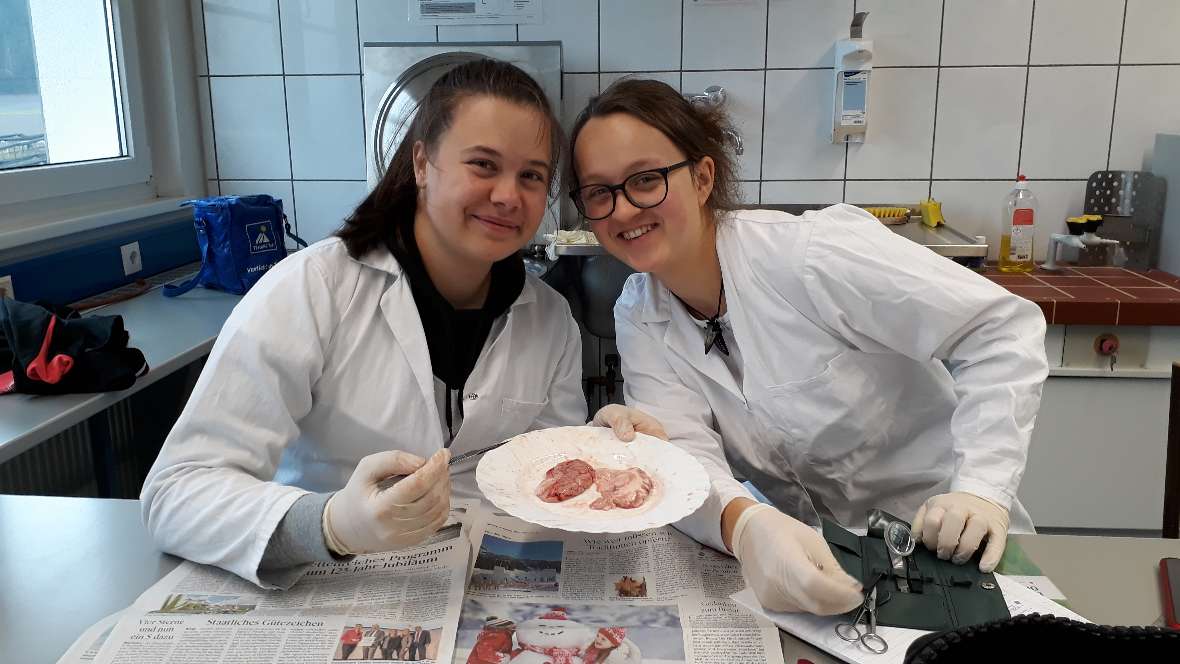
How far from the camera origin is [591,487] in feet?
3.76

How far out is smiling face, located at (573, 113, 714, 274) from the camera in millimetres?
1413

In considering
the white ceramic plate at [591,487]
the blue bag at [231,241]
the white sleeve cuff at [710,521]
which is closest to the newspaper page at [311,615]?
the white ceramic plate at [591,487]

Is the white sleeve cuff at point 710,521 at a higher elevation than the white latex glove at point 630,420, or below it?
below

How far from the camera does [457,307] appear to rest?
1553 mm

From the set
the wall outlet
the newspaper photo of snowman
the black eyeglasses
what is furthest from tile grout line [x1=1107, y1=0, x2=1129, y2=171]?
the wall outlet

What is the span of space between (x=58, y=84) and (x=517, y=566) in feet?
7.88

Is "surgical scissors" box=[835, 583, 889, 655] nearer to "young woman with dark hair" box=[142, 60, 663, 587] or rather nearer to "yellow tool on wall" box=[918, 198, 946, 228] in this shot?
"young woman with dark hair" box=[142, 60, 663, 587]

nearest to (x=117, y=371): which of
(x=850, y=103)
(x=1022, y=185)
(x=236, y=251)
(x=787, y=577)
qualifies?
(x=236, y=251)

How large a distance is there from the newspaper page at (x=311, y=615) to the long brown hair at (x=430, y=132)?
568 mm

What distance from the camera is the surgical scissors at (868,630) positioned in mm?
903

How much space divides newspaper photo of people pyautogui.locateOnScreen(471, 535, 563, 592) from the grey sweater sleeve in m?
0.19

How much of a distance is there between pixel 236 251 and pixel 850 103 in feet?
6.47

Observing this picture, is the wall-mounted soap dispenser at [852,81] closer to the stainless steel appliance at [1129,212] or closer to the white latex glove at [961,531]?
the stainless steel appliance at [1129,212]

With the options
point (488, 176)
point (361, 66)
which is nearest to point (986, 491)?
point (488, 176)
